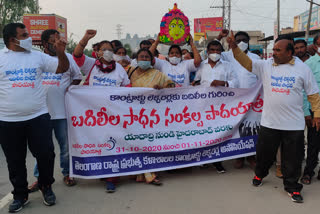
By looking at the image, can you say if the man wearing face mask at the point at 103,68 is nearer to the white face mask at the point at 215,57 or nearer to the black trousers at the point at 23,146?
the black trousers at the point at 23,146

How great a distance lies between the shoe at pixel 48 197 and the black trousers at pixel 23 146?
81 millimetres

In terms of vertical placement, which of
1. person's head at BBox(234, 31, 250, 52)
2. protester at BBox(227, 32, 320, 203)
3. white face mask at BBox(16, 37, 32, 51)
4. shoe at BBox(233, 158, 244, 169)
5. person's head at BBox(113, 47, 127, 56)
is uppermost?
person's head at BBox(234, 31, 250, 52)

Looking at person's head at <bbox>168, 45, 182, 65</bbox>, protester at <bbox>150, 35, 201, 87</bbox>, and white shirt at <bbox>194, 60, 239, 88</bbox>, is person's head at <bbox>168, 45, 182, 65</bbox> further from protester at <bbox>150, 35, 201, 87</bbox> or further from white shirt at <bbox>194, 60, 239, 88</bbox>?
white shirt at <bbox>194, 60, 239, 88</bbox>

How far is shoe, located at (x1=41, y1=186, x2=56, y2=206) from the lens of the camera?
11.2 feet

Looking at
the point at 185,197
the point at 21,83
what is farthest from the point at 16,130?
the point at 185,197

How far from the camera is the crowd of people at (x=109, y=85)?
10.3 ft

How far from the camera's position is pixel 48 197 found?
343 centimetres

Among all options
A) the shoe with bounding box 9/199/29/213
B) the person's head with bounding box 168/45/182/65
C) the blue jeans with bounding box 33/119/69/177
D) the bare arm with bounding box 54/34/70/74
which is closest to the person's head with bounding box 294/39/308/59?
the person's head with bounding box 168/45/182/65

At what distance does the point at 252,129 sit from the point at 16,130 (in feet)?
10.5

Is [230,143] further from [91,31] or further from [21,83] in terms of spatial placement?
[21,83]

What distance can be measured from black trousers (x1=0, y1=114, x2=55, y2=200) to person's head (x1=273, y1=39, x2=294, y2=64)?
2749 millimetres

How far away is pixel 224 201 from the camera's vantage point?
11.4 feet

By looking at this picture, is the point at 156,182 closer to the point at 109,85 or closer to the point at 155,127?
the point at 155,127

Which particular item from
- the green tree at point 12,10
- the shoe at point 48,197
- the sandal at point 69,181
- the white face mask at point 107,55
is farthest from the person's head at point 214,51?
the green tree at point 12,10
